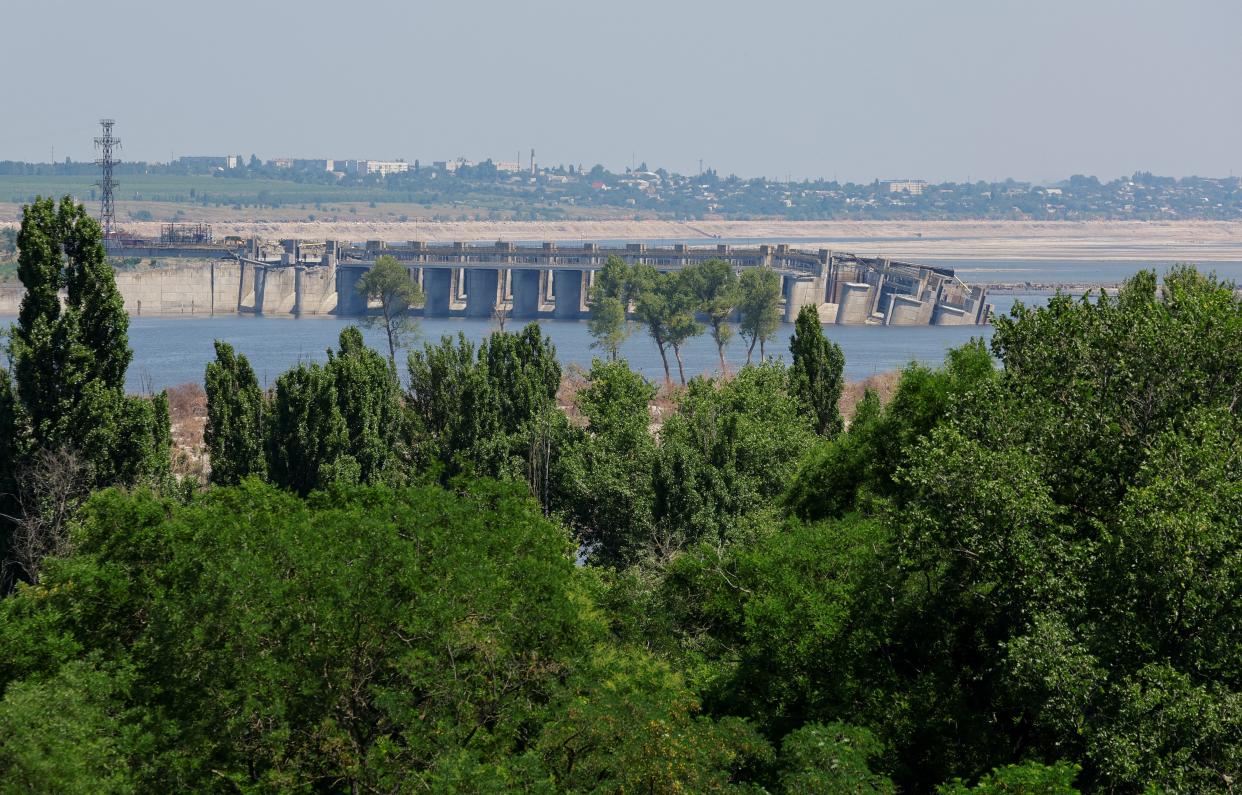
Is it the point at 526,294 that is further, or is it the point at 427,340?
the point at 526,294

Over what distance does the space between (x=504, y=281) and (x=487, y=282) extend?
155 cm

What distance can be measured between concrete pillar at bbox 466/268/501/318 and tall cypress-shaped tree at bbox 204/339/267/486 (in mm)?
109738

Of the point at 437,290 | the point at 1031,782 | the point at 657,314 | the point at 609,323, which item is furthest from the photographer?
the point at 437,290

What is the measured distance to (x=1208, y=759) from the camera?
1641 centimetres

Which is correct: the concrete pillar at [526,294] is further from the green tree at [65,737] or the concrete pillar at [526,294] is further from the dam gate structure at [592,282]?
the green tree at [65,737]

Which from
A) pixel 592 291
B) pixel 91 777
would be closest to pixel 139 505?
pixel 91 777

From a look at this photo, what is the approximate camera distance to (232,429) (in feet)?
116

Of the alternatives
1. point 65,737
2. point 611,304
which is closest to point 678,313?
point 611,304

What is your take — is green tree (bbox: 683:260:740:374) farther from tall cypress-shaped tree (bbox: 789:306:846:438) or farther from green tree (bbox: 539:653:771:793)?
green tree (bbox: 539:653:771:793)

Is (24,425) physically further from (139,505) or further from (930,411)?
(930,411)

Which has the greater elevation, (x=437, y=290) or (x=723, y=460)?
(x=723, y=460)

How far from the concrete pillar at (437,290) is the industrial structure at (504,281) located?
91 mm

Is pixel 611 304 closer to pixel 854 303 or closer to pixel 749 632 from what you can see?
pixel 854 303

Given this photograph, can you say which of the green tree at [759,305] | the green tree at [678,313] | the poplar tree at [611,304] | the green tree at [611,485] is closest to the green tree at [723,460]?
the green tree at [611,485]
